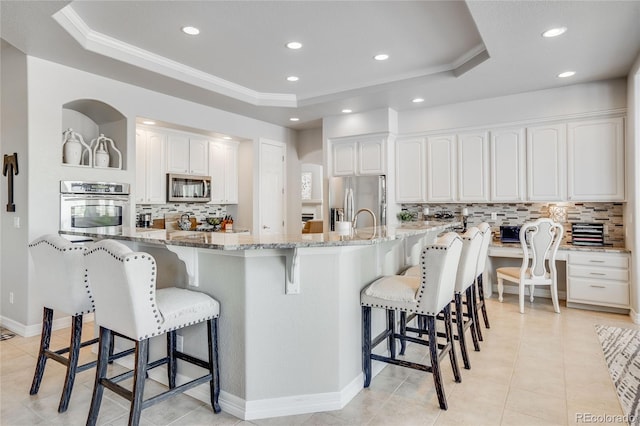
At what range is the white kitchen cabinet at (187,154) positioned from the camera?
5309 mm

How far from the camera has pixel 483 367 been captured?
2.81 metres

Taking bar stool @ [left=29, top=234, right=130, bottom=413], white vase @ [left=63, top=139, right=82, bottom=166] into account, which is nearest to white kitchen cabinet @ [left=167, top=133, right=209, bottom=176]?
white vase @ [left=63, top=139, right=82, bottom=166]

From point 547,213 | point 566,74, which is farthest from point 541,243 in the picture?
point 566,74

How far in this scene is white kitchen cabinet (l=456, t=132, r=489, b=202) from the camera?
5125mm

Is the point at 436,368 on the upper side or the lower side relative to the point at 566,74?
lower

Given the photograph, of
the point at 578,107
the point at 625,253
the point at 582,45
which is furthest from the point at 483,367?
the point at 578,107

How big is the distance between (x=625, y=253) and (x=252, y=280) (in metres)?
4.15

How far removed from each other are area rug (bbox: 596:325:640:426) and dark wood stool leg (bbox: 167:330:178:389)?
8.73 ft

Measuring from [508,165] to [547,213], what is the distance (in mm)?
827

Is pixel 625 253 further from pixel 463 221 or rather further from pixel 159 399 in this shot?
pixel 159 399

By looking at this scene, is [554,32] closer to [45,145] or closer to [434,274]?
[434,274]

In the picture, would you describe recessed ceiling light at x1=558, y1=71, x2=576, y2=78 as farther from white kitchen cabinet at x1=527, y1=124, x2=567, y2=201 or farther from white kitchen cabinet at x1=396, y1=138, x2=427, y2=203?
white kitchen cabinet at x1=396, y1=138, x2=427, y2=203

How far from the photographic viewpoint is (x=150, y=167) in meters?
5.07

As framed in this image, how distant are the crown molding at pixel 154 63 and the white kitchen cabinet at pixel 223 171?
47.2 inches
